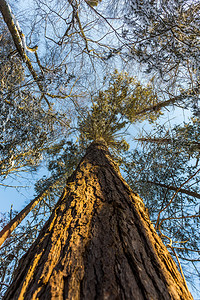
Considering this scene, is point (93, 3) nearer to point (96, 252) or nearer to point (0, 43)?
point (0, 43)

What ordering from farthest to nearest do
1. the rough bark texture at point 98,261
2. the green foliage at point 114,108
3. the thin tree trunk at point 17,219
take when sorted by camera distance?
the green foliage at point 114,108, the thin tree trunk at point 17,219, the rough bark texture at point 98,261

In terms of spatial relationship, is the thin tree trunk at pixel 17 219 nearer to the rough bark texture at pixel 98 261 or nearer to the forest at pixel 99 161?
the forest at pixel 99 161

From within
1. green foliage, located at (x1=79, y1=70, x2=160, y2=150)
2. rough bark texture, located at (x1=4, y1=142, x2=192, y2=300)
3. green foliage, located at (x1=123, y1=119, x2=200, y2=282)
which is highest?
green foliage, located at (x1=79, y1=70, x2=160, y2=150)

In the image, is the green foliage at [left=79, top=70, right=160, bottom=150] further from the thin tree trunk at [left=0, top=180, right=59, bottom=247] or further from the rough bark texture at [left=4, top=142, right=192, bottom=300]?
the rough bark texture at [left=4, top=142, right=192, bottom=300]

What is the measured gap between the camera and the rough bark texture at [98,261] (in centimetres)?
66

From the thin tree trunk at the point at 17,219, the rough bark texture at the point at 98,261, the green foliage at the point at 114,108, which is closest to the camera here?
the rough bark texture at the point at 98,261

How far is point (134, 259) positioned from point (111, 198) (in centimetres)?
64

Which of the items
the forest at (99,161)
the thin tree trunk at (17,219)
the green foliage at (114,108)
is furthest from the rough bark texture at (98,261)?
the green foliage at (114,108)

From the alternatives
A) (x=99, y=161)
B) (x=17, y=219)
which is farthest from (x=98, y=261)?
(x=17, y=219)

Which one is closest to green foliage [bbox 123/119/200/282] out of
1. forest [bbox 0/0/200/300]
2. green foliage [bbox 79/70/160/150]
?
forest [bbox 0/0/200/300]

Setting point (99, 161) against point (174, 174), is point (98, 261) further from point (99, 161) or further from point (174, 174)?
point (174, 174)

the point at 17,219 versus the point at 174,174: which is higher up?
the point at 174,174

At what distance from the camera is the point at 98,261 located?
0.79 metres

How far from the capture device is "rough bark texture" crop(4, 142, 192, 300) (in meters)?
0.66
